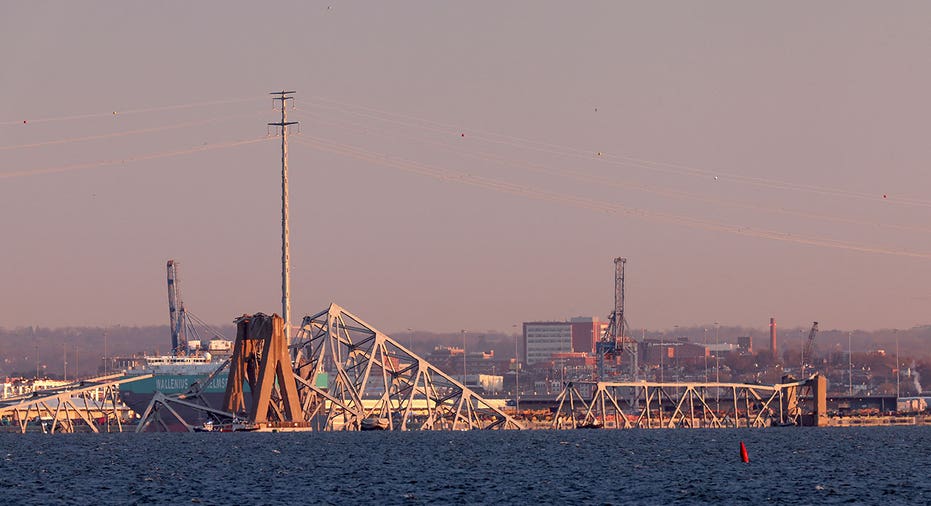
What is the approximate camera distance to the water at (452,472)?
9362 cm

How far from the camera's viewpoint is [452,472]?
11638 cm

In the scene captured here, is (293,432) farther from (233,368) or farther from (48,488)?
(48,488)

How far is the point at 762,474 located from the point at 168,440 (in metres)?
86.5

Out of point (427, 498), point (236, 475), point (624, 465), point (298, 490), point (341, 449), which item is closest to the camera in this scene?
point (427, 498)

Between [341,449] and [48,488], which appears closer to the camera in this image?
[48,488]

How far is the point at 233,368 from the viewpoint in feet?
611

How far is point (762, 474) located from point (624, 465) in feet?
46.7

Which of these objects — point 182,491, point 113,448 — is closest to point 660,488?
point 182,491

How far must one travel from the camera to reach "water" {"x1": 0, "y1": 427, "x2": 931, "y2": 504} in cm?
9362

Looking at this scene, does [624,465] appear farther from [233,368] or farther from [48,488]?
[233,368]

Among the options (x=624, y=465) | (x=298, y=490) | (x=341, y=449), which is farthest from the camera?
(x=341, y=449)

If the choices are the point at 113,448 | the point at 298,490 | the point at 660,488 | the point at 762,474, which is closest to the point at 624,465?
the point at 762,474

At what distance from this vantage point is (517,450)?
15588 centimetres

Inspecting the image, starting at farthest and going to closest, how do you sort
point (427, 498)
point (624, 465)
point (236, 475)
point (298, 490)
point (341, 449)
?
point (341, 449), point (624, 465), point (236, 475), point (298, 490), point (427, 498)
